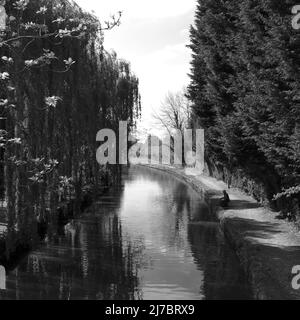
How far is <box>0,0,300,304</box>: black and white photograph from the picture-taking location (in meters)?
10.4

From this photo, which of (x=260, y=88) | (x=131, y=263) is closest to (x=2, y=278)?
(x=131, y=263)

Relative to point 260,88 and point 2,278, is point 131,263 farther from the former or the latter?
point 260,88

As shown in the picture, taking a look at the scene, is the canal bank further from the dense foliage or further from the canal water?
the dense foliage

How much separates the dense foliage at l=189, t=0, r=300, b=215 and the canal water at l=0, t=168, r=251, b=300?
2.90 m

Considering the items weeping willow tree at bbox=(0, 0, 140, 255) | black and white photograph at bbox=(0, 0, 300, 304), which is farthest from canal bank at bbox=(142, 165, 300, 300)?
weeping willow tree at bbox=(0, 0, 140, 255)

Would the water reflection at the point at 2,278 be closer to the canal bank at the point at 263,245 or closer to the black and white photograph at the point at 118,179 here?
the black and white photograph at the point at 118,179

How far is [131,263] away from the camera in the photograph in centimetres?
1420

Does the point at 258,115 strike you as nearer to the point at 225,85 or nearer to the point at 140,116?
the point at 225,85

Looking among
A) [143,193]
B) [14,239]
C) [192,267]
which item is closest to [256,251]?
[192,267]

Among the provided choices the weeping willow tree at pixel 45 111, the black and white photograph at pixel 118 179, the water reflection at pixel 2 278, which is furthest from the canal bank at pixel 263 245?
the water reflection at pixel 2 278

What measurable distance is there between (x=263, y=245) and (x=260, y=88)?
14.9ft

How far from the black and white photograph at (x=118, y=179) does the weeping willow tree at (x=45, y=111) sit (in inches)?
1.6

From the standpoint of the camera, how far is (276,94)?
12992 mm

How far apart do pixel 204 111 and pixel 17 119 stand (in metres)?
19.3
